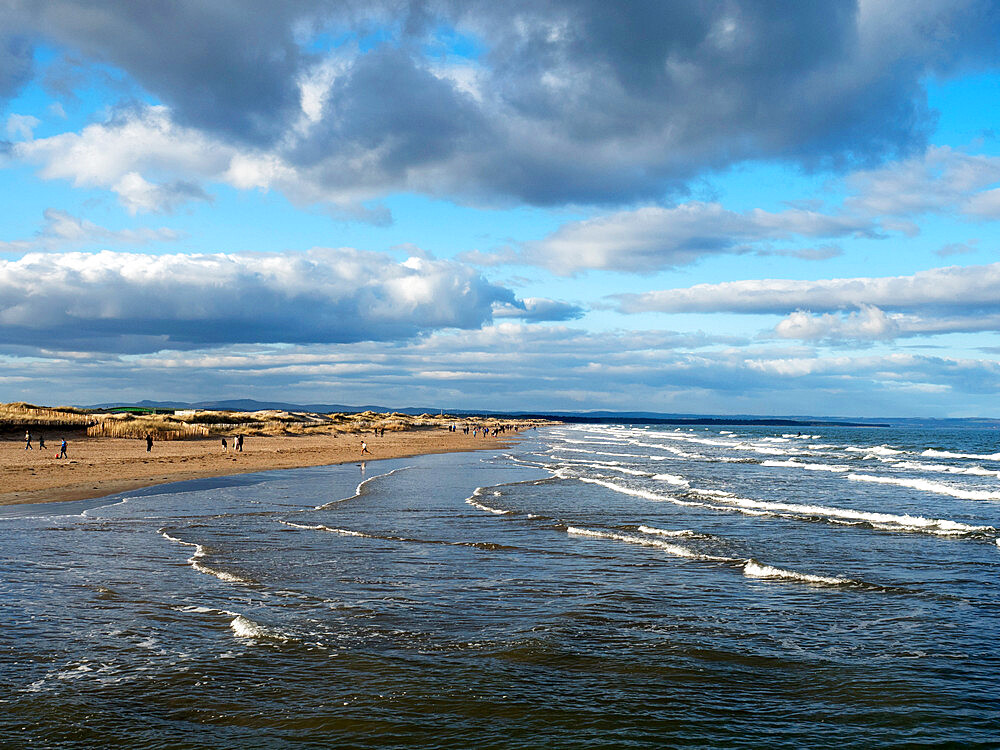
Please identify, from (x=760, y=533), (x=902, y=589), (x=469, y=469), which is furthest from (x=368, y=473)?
(x=902, y=589)

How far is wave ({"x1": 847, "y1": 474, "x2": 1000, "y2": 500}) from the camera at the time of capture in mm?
31828

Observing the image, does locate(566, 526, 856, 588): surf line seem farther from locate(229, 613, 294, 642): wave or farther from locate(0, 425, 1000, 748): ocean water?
locate(229, 613, 294, 642): wave

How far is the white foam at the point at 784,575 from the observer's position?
1466cm

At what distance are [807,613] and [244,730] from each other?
30.3ft

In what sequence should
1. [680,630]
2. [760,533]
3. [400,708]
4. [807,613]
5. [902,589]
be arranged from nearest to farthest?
[400,708], [680,630], [807,613], [902,589], [760,533]

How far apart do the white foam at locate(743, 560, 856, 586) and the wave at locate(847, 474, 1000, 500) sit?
811 inches

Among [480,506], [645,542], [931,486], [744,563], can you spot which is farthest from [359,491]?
[931,486]

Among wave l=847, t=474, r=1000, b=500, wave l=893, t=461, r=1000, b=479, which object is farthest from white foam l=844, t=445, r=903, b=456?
wave l=847, t=474, r=1000, b=500

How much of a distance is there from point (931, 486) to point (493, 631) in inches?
1314

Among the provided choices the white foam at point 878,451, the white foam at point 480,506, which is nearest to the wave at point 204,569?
the white foam at point 480,506

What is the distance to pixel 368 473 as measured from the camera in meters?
41.5

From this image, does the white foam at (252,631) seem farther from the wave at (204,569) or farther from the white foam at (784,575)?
the white foam at (784,575)

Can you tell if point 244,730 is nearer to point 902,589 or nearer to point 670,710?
point 670,710

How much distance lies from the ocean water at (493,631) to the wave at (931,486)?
34.0 ft
